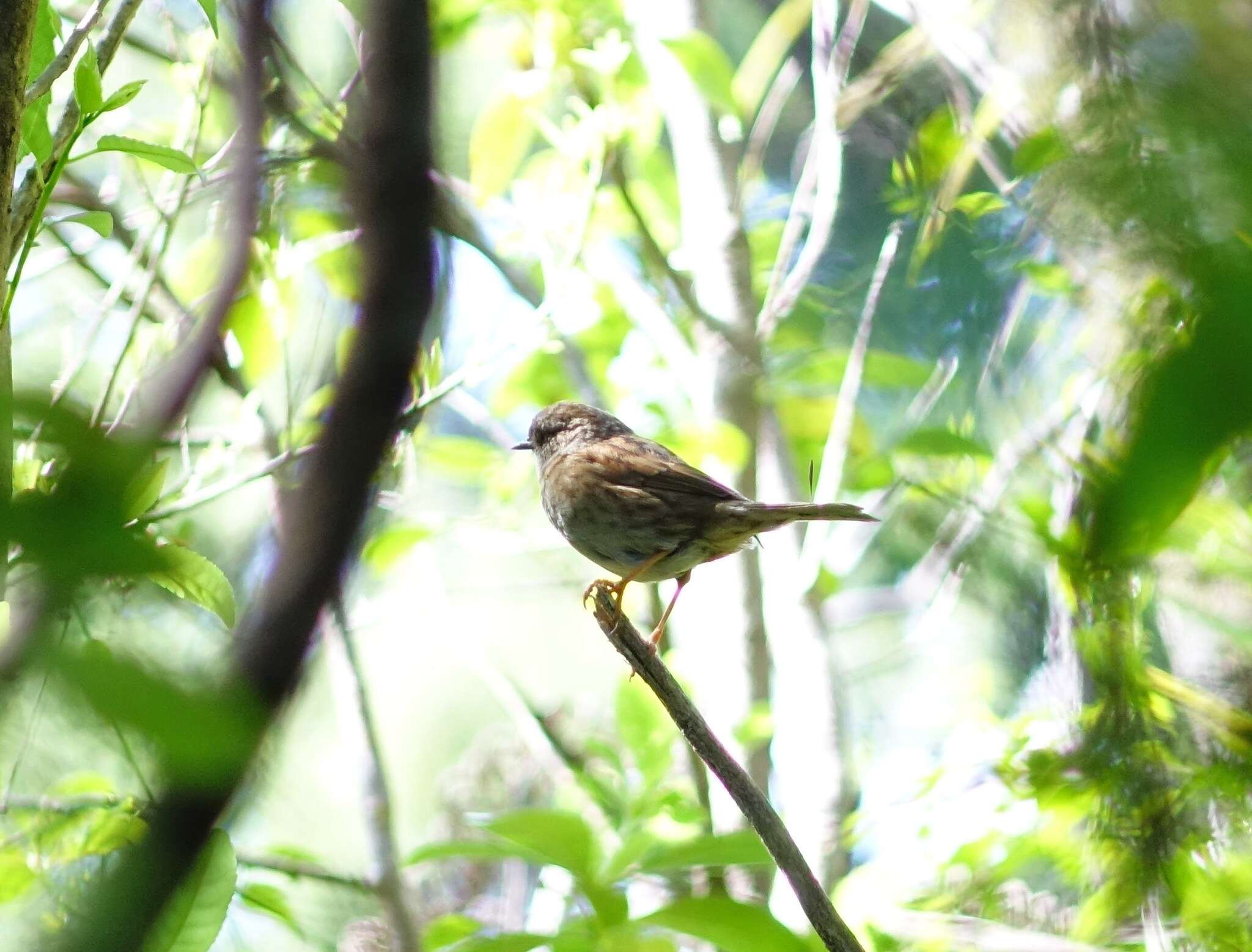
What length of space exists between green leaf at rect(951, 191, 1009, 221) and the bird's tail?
0.58 metres

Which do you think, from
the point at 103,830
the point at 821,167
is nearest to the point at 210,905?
the point at 103,830

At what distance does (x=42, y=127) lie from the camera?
1222mm

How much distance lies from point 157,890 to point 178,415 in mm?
512

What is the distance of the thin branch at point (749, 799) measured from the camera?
4.83 ft

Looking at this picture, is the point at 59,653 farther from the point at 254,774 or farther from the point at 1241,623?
the point at 1241,623

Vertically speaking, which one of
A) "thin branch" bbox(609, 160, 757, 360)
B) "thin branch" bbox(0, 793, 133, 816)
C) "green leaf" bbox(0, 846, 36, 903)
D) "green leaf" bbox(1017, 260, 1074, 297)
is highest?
"thin branch" bbox(609, 160, 757, 360)

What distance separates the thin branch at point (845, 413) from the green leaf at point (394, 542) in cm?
123

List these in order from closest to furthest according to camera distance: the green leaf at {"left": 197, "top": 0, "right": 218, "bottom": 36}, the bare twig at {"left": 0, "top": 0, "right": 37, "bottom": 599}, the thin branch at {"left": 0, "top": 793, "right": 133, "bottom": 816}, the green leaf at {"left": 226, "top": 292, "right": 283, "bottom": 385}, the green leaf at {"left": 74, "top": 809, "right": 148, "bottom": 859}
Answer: the bare twig at {"left": 0, "top": 0, "right": 37, "bottom": 599}, the green leaf at {"left": 197, "top": 0, "right": 218, "bottom": 36}, the thin branch at {"left": 0, "top": 793, "right": 133, "bottom": 816}, the green leaf at {"left": 74, "top": 809, "right": 148, "bottom": 859}, the green leaf at {"left": 226, "top": 292, "right": 283, "bottom": 385}

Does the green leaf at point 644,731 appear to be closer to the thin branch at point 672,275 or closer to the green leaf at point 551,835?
the green leaf at point 551,835

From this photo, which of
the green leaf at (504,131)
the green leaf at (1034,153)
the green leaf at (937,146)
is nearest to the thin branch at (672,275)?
the green leaf at (504,131)

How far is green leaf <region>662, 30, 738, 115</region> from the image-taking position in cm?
311

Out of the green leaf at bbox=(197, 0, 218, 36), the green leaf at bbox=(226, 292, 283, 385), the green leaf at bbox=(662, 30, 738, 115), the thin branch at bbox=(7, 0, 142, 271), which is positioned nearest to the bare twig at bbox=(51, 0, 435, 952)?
the thin branch at bbox=(7, 0, 142, 271)

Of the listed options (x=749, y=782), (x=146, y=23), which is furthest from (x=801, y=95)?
(x=749, y=782)

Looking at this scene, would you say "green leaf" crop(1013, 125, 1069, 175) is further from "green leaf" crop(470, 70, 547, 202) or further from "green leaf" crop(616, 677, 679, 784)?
"green leaf" crop(470, 70, 547, 202)
